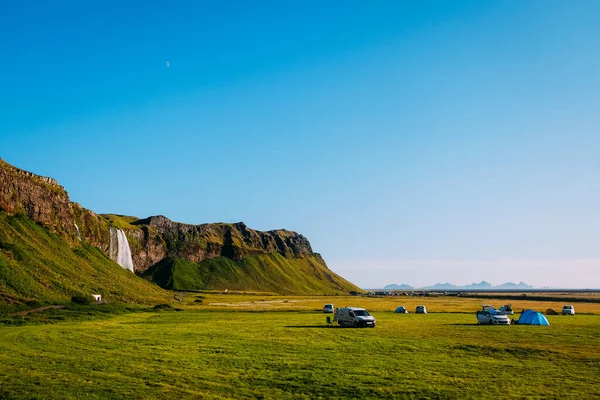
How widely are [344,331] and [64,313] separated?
42681 millimetres

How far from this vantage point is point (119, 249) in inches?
7141

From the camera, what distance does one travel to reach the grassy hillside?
84.8 meters

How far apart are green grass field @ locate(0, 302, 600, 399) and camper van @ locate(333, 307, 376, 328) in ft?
29.4

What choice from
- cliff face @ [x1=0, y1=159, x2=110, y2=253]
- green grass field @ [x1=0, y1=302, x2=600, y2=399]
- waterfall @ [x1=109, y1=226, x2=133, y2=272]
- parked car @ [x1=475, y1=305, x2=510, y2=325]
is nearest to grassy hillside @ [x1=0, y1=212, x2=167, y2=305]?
cliff face @ [x1=0, y1=159, x2=110, y2=253]

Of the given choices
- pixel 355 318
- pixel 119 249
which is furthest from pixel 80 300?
pixel 119 249

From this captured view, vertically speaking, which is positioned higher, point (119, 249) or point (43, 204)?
point (43, 204)

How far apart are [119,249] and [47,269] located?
8512 cm

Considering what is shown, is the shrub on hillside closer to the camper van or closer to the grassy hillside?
the grassy hillside

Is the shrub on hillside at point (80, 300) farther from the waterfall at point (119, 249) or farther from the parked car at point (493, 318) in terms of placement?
the waterfall at point (119, 249)

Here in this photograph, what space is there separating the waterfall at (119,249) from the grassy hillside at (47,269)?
124 ft

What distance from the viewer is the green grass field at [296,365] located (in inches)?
866

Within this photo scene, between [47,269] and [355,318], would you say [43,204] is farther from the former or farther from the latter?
[355,318]

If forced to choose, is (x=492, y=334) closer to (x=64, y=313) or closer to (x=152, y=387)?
(x=152, y=387)

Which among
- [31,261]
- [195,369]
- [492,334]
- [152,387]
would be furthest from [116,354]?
[31,261]
